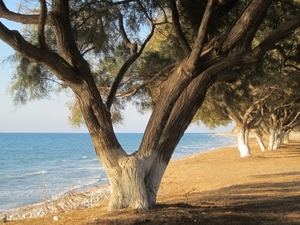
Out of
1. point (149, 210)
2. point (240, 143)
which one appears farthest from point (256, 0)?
point (240, 143)

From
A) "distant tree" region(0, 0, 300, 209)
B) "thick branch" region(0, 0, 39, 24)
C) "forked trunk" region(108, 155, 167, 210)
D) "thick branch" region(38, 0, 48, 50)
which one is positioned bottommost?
"forked trunk" region(108, 155, 167, 210)

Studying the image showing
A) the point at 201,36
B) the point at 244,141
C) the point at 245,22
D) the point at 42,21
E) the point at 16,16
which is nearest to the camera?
the point at 245,22

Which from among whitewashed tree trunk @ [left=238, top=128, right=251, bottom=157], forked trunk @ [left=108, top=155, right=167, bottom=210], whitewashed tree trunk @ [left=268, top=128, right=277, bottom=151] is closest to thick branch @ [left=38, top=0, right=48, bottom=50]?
forked trunk @ [left=108, top=155, right=167, bottom=210]

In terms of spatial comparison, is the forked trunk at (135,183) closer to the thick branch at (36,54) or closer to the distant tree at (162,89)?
the distant tree at (162,89)

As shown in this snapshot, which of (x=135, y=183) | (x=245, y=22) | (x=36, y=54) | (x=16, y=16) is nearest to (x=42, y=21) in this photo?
(x=36, y=54)

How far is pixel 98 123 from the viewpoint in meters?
6.21

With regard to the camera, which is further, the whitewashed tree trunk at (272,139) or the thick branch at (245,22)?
the whitewashed tree trunk at (272,139)

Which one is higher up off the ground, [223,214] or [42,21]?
[42,21]

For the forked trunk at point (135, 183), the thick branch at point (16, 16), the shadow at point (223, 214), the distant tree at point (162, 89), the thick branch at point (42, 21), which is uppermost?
the thick branch at point (16, 16)

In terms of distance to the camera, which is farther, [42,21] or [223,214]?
[42,21]

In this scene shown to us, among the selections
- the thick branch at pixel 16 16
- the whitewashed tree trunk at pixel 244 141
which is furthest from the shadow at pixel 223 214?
the whitewashed tree trunk at pixel 244 141

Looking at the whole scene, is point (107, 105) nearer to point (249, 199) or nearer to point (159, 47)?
point (249, 199)

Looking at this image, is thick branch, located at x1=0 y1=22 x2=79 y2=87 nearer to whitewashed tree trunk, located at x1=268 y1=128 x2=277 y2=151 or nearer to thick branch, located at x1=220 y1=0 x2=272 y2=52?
thick branch, located at x1=220 y1=0 x2=272 y2=52

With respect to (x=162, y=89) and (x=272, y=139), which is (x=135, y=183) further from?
(x=272, y=139)
